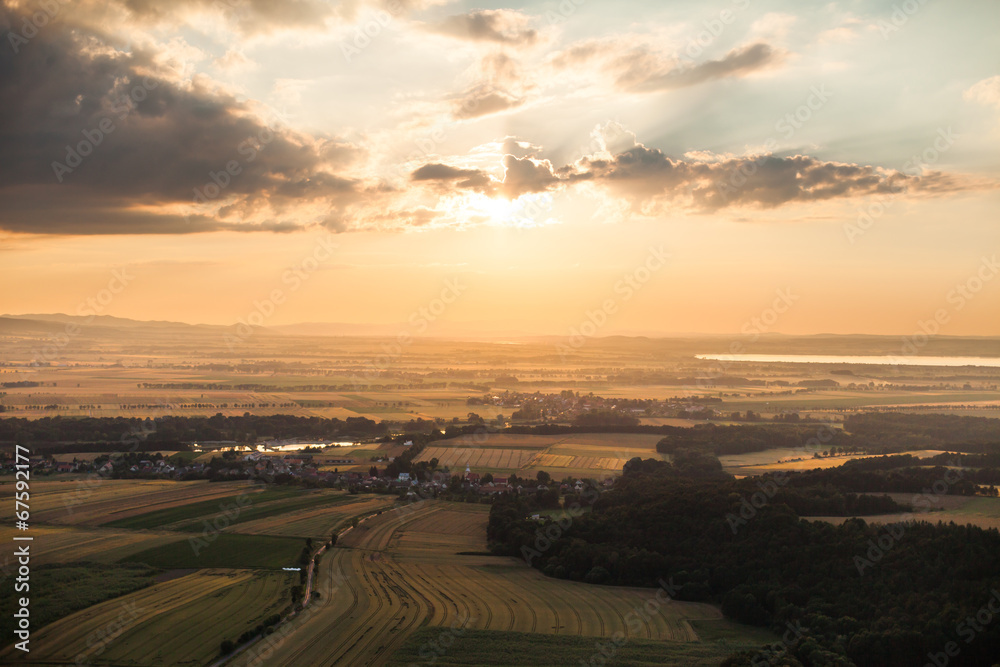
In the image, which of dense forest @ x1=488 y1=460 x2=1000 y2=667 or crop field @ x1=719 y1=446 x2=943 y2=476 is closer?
dense forest @ x1=488 y1=460 x2=1000 y2=667

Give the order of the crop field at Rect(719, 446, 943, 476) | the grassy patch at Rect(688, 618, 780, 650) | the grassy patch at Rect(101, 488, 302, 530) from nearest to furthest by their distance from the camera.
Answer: the grassy patch at Rect(688, 618, 780, 650), the grassy patch at Rect(101, 488, 302, 530), the crop field at Rect(719, 446, 943, 476)

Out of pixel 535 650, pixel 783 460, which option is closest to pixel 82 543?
pixel 535 650

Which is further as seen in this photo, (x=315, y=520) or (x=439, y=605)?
(x=315, y=520)

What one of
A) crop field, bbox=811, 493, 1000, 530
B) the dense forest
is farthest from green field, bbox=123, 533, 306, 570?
crop field, bbox=811, 493, 1000, 530

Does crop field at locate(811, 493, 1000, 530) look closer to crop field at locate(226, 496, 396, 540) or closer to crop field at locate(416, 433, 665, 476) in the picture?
crop field at locate(416, 433, 665, 476)

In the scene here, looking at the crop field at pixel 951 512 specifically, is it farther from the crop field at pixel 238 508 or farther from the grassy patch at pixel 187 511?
the grassy patch at pixel 187 511

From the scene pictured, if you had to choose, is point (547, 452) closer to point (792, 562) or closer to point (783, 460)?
point (783, 460)
